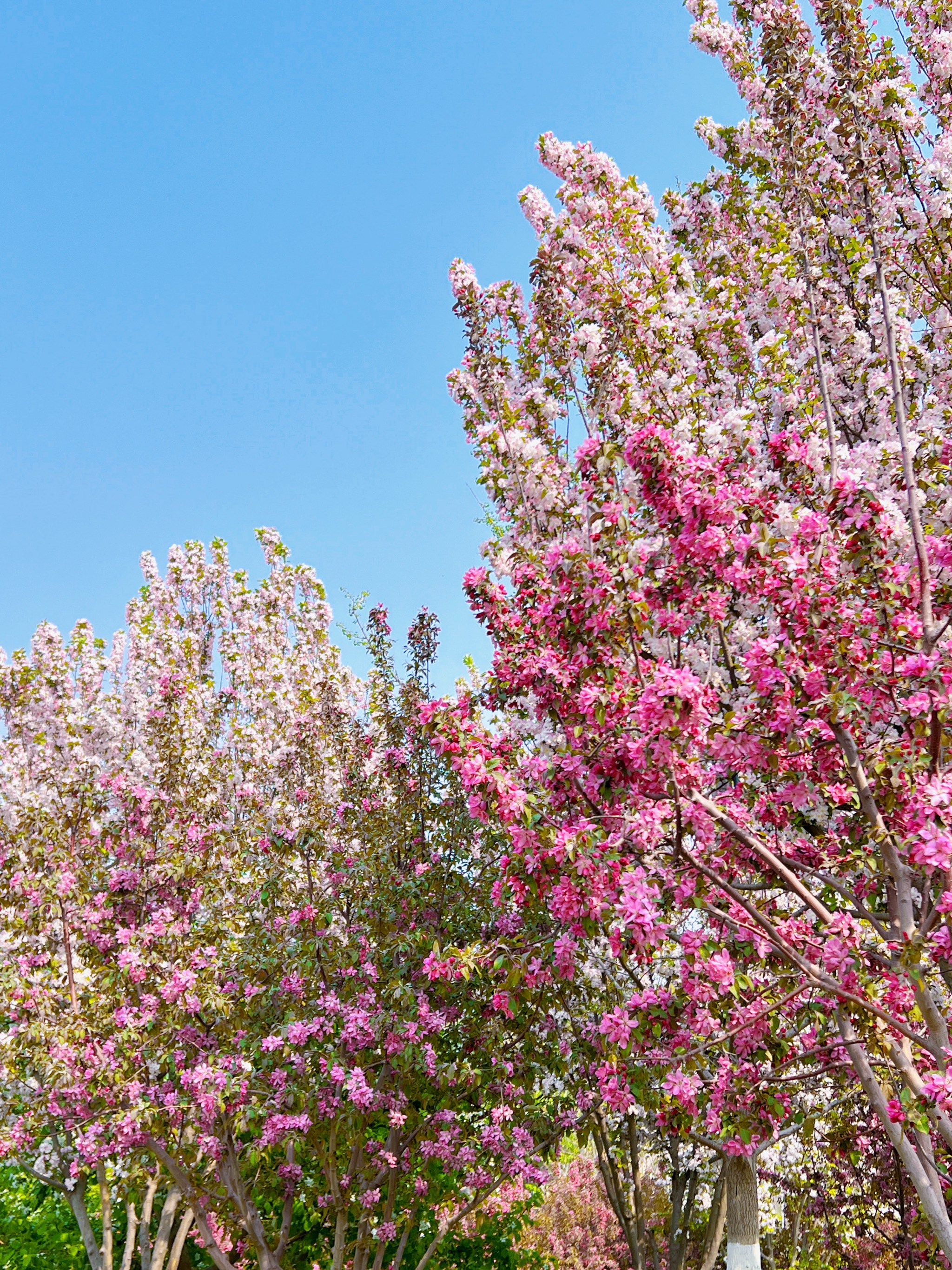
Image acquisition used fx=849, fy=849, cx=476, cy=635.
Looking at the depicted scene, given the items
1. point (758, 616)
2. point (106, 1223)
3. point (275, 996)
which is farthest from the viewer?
point (106, 1223)

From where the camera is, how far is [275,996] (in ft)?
24.2

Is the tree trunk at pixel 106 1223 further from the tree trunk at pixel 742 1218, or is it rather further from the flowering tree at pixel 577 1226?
the tree trunk at pixel 742 1218

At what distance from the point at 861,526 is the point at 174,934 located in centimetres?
653

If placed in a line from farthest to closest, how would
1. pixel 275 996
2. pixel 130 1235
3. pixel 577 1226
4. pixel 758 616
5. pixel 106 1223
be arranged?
pixel 577 1226
pixel 130 1235
pixel 106 1223
pixel 275 996
pixel 758 616

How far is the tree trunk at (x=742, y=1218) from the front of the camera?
24.4 feet

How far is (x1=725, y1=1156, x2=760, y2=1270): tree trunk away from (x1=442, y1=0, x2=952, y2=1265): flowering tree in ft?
7.67

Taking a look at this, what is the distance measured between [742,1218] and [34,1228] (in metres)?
8.59

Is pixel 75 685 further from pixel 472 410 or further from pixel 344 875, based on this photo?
pixel 472 410

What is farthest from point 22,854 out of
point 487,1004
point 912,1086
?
point 912,1086

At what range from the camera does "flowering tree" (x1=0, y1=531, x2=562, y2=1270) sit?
6750 mm

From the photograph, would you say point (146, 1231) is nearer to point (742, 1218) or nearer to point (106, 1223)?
point (106, 1223)

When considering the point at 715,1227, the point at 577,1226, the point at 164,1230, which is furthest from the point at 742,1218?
the point at 164,1230

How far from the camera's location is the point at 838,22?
16.6 feet

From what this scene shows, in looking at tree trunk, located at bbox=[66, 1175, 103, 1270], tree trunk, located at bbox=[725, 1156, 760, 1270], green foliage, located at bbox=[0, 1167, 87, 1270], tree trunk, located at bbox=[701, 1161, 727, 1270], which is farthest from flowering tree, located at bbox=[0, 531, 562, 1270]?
tree trunk, located at bbox=[701, 1161, 727, 1270]
